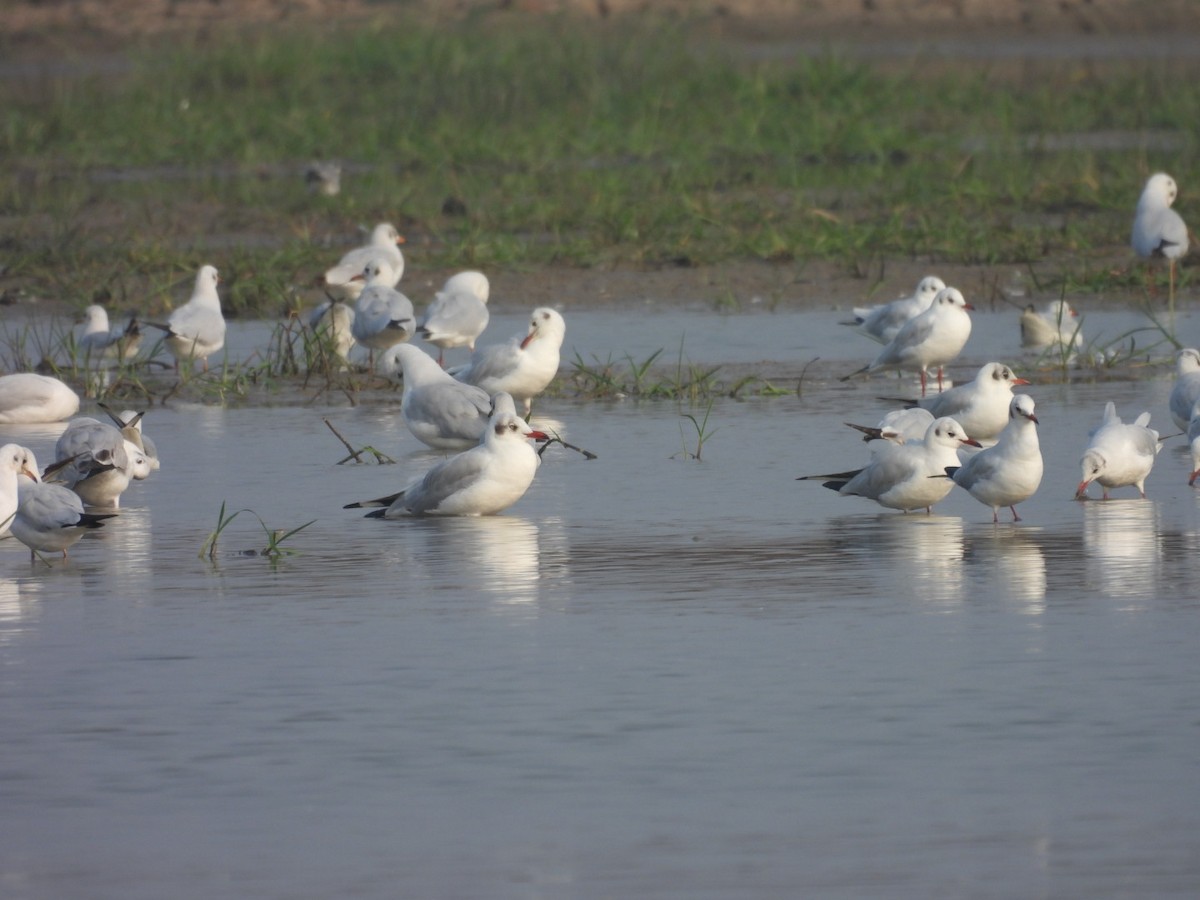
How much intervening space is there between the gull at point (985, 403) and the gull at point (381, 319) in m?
3.91

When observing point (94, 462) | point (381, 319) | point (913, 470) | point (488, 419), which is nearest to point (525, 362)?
point (488, 419)

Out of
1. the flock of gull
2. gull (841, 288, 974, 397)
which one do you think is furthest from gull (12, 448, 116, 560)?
gull (841, 288, 974, 397)

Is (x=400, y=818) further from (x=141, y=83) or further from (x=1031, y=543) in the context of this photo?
(x=141, y=83)

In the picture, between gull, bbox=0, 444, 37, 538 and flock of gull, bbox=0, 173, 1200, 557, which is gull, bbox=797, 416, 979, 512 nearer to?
flock of gull, bbox=0, 173, 1200, 557

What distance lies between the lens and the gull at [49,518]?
25.0 ft

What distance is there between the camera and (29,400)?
431 inches

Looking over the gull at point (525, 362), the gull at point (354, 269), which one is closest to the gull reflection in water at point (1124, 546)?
the gull at point (525, 362)

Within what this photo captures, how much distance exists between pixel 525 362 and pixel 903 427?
8.38ft

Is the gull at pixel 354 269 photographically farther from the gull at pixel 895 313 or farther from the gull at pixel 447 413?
the gull at pixel 447 413

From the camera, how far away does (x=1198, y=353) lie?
10.6 meters

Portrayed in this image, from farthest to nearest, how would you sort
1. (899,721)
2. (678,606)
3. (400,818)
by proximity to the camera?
(678,606) < (899,721) < (400,818)

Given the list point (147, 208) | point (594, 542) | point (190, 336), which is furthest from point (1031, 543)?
point (147, 208)

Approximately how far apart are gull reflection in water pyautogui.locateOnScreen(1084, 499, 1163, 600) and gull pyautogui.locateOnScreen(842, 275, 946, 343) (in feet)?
13.2

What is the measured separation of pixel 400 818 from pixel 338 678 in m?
1.17
